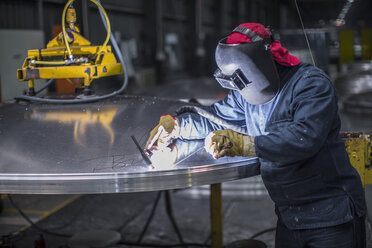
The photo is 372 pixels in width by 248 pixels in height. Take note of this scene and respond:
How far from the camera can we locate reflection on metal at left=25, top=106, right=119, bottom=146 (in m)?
1.80

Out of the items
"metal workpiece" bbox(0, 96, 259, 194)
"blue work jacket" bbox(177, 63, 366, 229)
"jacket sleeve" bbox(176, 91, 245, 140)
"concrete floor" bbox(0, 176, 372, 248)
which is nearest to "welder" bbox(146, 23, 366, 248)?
"blue work jacket" bbox(177, 63, 366, 229)

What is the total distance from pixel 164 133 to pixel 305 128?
59cm

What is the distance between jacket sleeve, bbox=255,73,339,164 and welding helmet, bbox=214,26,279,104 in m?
0.12

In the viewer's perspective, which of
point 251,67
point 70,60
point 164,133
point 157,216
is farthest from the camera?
point 157,216

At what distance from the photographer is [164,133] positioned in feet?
5.63

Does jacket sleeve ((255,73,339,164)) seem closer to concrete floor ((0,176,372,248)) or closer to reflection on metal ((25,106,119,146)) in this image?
reflection on metal ((25,106,119,146))

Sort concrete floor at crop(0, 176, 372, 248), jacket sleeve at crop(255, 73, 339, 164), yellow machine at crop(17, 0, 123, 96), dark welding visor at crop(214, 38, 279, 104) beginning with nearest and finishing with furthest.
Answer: jacket sleeve at crop(255, 73, 339, 164) → dark welding visor at crop(214, 38, 279, 104) → yellow machine at crop(17, 0, 123, 96) → concrete floor at crop(0, 176, 372, 248)

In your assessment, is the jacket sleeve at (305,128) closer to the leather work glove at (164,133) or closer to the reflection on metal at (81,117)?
the leather work glove at (164,133)

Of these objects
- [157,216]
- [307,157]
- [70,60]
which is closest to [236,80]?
[307,157]

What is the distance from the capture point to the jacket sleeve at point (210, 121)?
1806mm

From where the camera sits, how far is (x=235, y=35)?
1.53m

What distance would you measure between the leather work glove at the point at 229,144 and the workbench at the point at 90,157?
59 millimetres

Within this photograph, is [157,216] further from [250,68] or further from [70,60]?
[250,68]

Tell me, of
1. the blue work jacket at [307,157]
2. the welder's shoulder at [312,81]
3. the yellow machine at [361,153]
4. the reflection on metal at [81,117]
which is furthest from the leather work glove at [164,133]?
the yellow machine at [361,153]
